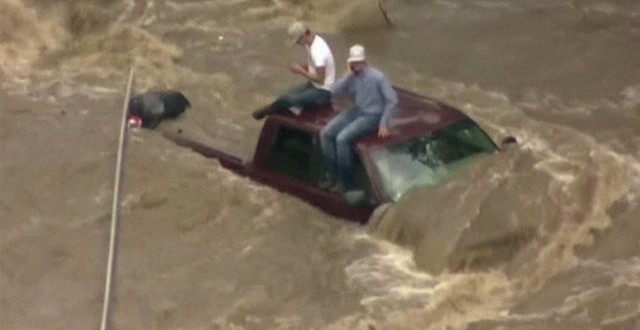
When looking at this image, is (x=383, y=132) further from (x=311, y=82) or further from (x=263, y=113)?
(x=263, y=113)

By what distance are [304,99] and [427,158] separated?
1228 mm

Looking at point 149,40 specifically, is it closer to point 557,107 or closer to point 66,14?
point 66,14

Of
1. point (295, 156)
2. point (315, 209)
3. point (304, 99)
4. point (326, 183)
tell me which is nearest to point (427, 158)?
point (326, 183)

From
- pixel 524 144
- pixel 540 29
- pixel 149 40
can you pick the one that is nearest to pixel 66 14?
pixel 149 40

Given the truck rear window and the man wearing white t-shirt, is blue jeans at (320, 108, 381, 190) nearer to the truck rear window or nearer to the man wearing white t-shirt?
the truck rear window

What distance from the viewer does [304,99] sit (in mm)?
10492

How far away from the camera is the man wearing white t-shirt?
10.5 m

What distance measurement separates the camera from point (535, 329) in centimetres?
851

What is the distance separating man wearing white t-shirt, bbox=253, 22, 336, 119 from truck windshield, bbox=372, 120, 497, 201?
37.4 inches

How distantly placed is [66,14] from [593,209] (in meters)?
10.1

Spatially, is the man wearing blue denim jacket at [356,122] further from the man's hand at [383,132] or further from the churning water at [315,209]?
the churning water at [315,209]

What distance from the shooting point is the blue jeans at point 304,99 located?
10.5 metres

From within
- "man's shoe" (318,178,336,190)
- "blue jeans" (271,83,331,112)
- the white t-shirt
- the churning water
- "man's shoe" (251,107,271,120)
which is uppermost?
the white t-shirt

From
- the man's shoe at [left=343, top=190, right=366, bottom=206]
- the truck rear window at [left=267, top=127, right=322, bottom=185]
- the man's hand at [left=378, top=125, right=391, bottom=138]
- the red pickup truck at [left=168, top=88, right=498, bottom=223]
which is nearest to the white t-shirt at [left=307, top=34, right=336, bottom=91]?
the red pickup truck at [left=168, top=88, right=498, bottom=223]
